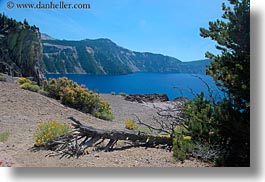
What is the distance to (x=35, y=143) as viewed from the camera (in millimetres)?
3715

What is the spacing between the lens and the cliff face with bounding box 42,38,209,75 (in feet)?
12.5

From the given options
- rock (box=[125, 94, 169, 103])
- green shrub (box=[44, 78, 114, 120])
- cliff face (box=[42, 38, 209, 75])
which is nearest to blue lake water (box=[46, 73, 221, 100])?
cliff face (box=[42, 38, 209, 75])

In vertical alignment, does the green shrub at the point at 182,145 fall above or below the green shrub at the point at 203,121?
below

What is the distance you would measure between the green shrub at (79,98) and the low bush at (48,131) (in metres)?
0.68

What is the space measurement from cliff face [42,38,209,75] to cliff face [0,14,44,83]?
239 millimetres

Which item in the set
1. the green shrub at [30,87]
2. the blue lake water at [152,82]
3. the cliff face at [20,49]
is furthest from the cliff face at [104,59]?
the green shrub at [30,87]

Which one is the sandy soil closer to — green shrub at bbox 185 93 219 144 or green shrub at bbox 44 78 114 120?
green shrub at bbox 44 78 114 120

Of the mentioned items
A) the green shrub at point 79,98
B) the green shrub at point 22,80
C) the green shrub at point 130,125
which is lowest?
the green shrub at point 130,125

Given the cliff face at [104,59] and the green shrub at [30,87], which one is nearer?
the cliff face at [104,59]

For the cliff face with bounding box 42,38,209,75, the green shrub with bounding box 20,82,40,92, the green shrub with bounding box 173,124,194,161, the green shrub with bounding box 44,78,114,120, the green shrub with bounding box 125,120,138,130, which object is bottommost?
the green shrub with bounding box 173,124,194,161

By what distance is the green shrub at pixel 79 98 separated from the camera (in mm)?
4578

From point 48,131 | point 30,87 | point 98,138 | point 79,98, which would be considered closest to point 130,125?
point 98,138

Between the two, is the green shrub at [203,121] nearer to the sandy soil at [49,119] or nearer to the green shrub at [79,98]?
the sandy soil at [49,119]

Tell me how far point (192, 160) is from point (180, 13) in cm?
163
